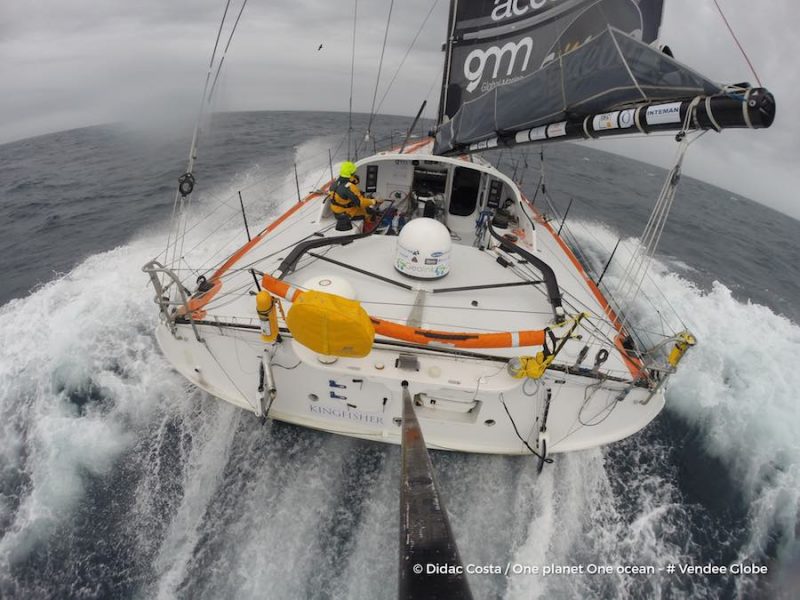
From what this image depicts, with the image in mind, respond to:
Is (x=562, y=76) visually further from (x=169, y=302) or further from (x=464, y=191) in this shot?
(x=169, y=302)

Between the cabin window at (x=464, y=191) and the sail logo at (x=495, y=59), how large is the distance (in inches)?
73.0

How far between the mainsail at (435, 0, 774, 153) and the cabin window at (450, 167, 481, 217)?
85cm

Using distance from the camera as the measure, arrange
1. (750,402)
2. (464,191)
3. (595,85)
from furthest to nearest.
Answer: (464,191) → (750,402) → (595,85)

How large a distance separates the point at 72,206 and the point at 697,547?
17.1 metres

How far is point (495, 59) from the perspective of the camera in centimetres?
714

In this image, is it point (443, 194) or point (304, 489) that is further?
point (443, 194)

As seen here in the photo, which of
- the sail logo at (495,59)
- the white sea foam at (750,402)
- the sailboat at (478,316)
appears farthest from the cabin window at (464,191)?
the white sea foam at (750,402)

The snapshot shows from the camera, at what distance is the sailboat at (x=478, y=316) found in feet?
9.39

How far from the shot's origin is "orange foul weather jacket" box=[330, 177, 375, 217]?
5.61 meters

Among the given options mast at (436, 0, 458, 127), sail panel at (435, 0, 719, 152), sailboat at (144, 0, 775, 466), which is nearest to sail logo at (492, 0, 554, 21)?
sail panel at (435, 0, 719, 152)

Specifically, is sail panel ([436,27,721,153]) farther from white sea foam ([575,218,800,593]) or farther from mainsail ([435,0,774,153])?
white sea foam ([575,218,800,593])

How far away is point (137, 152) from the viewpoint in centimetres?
1983

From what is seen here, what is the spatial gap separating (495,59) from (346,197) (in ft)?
13.8

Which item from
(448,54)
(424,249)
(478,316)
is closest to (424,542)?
(478,316)
